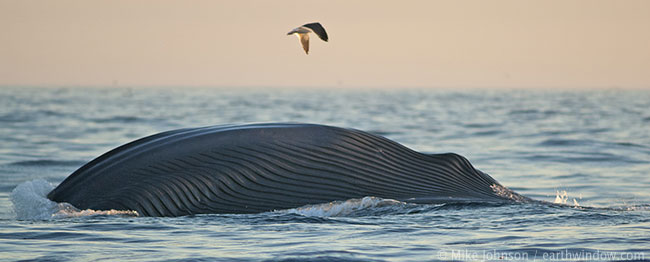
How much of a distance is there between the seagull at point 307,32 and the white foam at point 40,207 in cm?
332

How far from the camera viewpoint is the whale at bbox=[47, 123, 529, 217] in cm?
795

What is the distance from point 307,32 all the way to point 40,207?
4171 millimetres

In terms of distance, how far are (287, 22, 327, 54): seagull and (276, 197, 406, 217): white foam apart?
9.18ft

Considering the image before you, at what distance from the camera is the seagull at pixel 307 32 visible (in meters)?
10.6

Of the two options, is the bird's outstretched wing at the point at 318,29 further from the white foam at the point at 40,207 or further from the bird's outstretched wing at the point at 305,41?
the white foam at the point at 40,207

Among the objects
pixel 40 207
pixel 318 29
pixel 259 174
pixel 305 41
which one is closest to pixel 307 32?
pixel 305 41

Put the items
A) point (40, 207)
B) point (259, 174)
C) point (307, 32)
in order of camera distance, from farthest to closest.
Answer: point (307, 32)
point (40, 207)
point (259, 174)

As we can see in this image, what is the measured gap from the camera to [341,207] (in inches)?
317

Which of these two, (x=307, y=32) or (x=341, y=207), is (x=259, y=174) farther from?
(x=307, y=32)

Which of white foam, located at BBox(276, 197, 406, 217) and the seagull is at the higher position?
the seagull

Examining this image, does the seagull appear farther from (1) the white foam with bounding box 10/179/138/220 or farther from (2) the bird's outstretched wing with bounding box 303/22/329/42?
(1) the white foam with bounding box 10/179/138/220

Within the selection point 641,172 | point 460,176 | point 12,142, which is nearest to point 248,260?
point 460,176

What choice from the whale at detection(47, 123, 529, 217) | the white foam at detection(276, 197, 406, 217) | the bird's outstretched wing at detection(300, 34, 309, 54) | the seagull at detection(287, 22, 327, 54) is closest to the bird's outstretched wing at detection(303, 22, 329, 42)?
the seagull at detection(287, 22, 327, 54)

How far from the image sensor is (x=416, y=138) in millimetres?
25078
